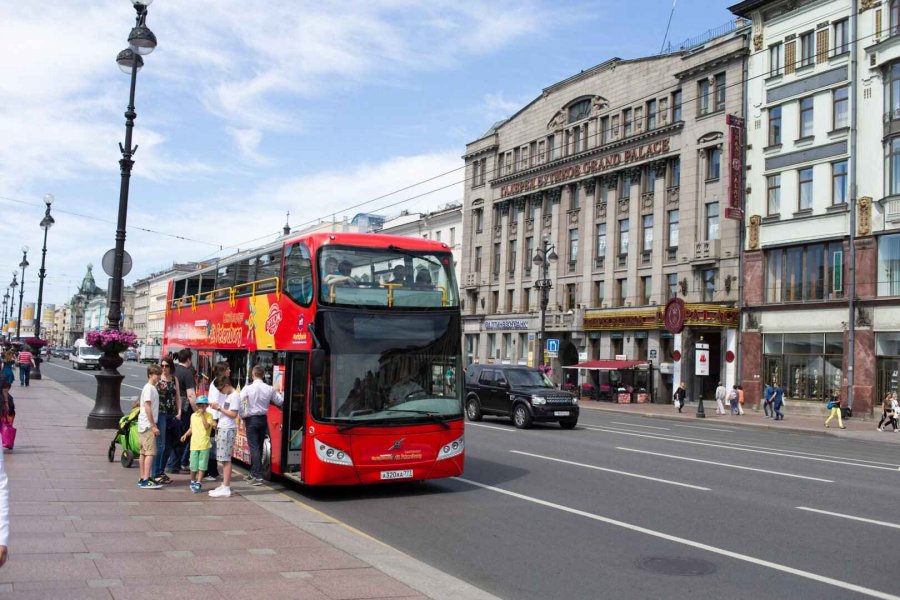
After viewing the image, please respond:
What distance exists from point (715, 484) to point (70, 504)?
912 cm

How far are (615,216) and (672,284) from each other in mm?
6813

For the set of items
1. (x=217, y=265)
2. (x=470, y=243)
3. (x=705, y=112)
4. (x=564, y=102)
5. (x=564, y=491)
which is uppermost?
(x=564, y=102)

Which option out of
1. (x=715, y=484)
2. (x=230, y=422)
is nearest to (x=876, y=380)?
(x=715, y=484)

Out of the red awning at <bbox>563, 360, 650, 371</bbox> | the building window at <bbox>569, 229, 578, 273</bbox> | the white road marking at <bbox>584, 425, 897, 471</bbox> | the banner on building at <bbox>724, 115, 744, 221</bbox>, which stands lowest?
the white road marking at <bbox>584, 425, 897, 471</bbox>

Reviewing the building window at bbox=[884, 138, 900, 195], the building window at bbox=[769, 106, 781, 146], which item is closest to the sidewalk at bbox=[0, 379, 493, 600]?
the building window at bbox=[884, 138, 900, 195]

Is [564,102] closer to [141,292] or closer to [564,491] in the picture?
[564,491]

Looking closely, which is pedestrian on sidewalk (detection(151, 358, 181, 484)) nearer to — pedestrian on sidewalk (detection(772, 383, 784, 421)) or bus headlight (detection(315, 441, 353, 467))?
bus headlight (detection(315, 441, 353, 467))

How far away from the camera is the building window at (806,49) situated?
3864 cm

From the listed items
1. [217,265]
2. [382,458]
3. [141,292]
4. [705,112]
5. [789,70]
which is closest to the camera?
[382,458]

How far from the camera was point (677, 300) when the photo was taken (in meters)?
42.1

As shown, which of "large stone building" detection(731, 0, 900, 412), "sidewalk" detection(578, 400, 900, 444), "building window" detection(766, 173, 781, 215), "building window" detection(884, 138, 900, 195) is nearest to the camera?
"sidewalk" detection(578, 400, 900, 444)

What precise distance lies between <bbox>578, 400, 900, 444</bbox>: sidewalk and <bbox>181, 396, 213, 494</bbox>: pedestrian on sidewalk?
2233cm

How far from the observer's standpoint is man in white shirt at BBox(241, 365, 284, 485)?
11.8m

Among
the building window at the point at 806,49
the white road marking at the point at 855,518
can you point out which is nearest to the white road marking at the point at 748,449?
the white road marking at the point at 855,518
